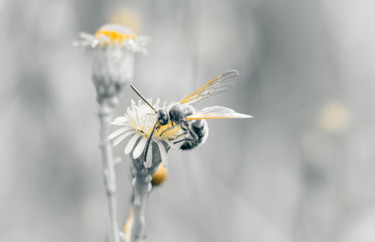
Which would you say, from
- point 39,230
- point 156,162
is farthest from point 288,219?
point 156,162

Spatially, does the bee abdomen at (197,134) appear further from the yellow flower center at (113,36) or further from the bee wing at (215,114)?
the yellow flower center at (113,36)

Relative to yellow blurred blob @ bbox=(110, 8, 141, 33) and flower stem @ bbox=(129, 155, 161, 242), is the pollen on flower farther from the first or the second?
yellow blurred blob @ bbox=(110, 8, 141, 33)

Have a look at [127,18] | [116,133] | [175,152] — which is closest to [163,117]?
[116,133]

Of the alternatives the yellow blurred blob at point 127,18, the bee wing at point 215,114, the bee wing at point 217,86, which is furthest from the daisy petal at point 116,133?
the yellow blurred blob at point 127,18

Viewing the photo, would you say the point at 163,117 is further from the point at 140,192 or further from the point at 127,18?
the point at 127,18

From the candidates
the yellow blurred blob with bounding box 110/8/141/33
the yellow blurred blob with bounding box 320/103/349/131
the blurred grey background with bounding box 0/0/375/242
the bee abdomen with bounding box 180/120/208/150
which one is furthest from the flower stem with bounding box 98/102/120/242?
the yellow blurred blob with bounding box 110/8/141/33
